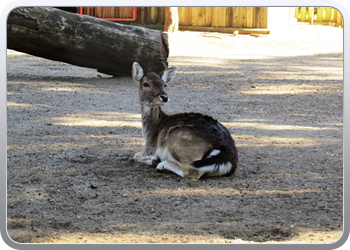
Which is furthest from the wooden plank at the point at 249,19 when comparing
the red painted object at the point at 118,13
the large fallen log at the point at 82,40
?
the large fallen log at the point at 82,40

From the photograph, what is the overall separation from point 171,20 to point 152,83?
14345 millimetres

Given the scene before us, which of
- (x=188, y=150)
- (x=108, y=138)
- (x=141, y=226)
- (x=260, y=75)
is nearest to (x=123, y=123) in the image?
(x=108, y=138)

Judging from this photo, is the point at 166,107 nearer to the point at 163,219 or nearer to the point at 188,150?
the point at 188,150

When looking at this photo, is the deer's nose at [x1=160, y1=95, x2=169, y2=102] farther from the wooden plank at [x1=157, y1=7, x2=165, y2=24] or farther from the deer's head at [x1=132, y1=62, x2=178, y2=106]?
the wooden plank at [x1=157, y1=7, x2=165, y2=24]

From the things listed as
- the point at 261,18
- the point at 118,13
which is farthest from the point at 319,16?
the point at 118,13

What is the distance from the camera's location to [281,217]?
4.62 m

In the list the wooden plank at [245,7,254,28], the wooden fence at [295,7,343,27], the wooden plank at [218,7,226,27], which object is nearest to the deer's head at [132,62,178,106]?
the wooden plank at [245,7,254,28]

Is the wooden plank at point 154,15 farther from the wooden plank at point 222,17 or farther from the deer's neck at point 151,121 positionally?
the deer's neck at point 151,121

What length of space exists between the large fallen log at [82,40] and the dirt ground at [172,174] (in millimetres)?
649

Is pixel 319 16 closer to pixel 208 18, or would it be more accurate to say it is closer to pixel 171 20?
pixel 208 18

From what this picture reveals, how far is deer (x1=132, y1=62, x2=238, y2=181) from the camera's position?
559 cm

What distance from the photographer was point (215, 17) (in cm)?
2025

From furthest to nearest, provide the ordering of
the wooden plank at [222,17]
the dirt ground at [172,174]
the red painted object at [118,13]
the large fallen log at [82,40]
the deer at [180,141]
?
1. the red painted object at [118,13]
2. the wooden plank at [222,17]
3. the large fallen log at [82,40]
4. the deer at [180,141]
5. the dirt ground at [172,174]

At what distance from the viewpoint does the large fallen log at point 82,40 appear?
388 inches
